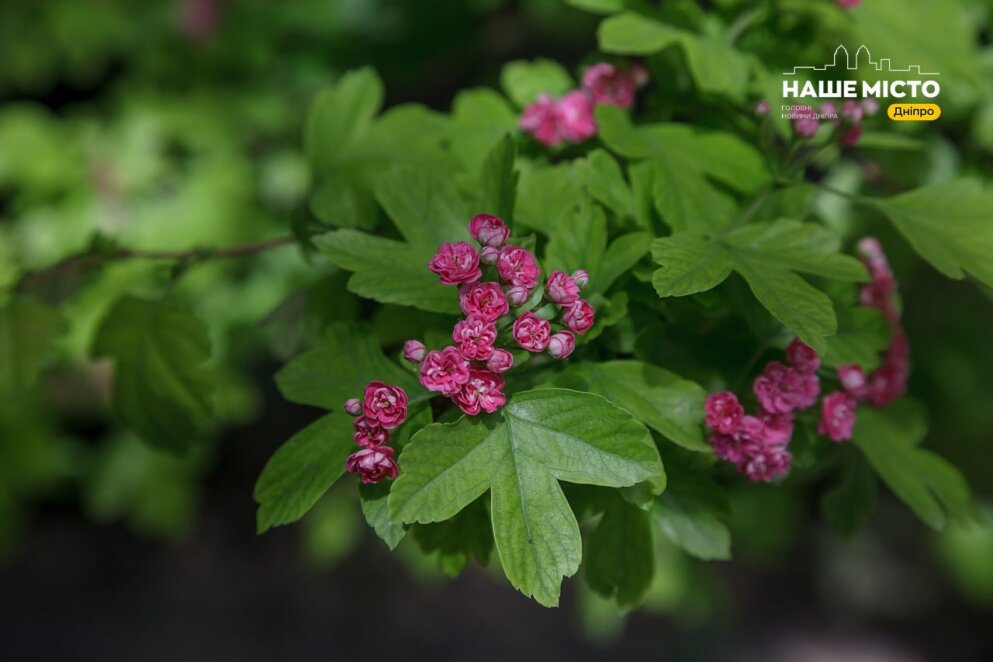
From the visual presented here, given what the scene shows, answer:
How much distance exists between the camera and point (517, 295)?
2.75 feet

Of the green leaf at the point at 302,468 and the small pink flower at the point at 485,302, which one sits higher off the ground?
the small pink flower at the point at 485,302

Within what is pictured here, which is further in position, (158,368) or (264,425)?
(264,425)

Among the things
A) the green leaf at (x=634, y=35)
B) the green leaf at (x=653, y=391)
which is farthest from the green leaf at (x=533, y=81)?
the green leaf at (x=653, y=391)

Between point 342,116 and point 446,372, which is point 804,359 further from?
point 342,116

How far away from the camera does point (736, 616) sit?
323 cm

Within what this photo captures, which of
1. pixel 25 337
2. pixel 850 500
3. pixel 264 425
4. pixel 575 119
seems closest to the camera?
pixel 850 500

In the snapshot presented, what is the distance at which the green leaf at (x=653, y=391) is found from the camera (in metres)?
0.89

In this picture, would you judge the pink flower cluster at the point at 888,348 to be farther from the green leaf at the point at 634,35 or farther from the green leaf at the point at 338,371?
the green leaf at the point at 338,371

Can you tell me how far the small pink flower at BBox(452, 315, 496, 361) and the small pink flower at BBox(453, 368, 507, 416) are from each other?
0.02m

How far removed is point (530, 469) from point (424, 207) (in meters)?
0.33

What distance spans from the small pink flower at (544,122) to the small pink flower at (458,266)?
1.13 feet

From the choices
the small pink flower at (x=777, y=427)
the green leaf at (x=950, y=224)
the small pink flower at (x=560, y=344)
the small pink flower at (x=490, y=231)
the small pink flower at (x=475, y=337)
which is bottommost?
the small pink flower at (x=777, y=427)

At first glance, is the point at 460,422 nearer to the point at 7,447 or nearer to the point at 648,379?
the point at 648,379

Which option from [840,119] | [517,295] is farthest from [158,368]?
[840,119]
